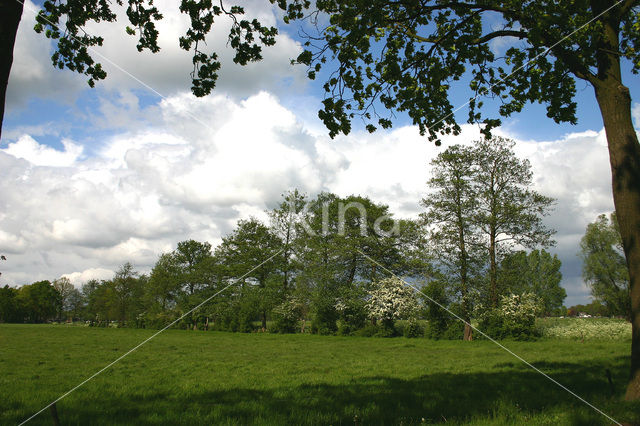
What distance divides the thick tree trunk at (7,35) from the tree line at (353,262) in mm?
14893

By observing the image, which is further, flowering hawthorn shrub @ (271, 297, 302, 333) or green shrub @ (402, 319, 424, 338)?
flowering hawthorn shrub @ (271, 297, 302, 333)

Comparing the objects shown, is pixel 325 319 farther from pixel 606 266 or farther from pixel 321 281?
pixel 606 266

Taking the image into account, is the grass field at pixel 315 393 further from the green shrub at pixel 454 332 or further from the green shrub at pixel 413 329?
the green shrub at pixel 413 329

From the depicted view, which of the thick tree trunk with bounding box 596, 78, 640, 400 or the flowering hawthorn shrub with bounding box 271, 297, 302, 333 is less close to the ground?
the thick tree trunk with bounding box 596, 78, 640, 400

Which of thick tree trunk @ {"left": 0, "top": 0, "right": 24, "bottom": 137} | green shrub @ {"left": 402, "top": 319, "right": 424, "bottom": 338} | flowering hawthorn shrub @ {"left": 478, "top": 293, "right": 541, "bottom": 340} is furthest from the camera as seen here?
green shrub @ {"left": 402, "top": 319, "right": 424, "bottom": 338}

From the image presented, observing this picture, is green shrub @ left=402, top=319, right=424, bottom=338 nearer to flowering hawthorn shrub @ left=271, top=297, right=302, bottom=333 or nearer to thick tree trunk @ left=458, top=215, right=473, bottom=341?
thick tree trunk @ left=458, top=215, right=473, bottom=341

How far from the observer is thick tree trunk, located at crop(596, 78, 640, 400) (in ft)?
20.4

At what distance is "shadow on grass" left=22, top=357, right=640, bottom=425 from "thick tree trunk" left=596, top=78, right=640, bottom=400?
3.67ft

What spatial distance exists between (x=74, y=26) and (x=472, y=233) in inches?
1100

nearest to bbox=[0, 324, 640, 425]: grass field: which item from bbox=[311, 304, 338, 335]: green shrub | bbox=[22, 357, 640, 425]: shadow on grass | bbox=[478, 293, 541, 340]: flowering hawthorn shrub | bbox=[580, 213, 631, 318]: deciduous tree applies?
bbox=[22, 357, 640, 425]: shadow on grass

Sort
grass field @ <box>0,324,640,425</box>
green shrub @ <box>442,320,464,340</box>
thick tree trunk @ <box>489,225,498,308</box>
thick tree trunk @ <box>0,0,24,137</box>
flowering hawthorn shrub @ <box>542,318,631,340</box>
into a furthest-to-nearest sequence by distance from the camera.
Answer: green shrub @ <box>442,320,464,340</box>
thick tree trunk @ <box>489,225,498,308</box>
flowering hawthorn shrub @ <box>542,318,631,340</box>
grass field @ <box>0,324,640,425</box>
thick tree trunk @ <box>0,0,24,137</box>

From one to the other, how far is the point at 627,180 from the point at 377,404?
232 inches

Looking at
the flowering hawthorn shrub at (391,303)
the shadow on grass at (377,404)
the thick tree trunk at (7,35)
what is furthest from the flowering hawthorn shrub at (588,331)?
the thick tree trunk at (7,35)

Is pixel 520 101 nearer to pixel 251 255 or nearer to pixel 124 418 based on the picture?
pixel 124 418
